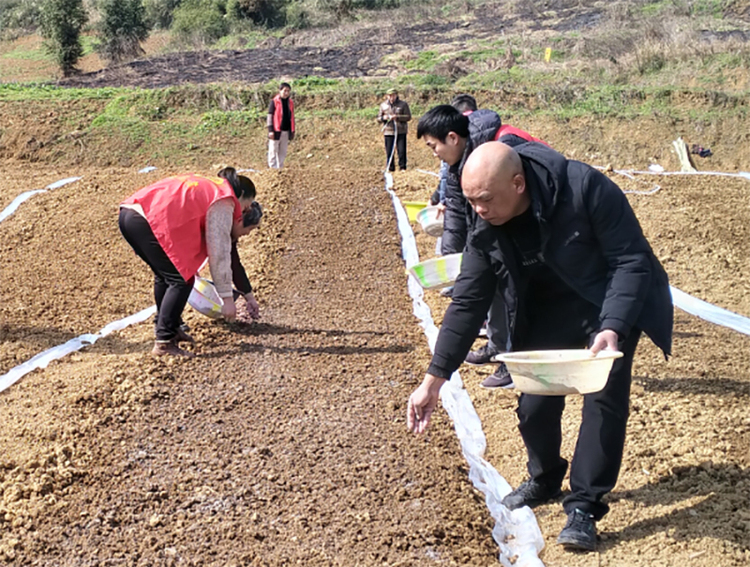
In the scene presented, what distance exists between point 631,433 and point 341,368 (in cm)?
181

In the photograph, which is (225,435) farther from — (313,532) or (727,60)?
(727,60)

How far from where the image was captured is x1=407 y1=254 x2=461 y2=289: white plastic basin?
16.8 ft

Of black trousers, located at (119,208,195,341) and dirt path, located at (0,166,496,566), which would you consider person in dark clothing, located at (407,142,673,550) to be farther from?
black trousers, located at (119,208,195,341)

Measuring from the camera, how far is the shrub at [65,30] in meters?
25.9

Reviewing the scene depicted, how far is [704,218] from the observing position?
8.75 meters

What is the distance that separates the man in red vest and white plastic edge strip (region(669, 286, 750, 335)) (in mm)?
7198

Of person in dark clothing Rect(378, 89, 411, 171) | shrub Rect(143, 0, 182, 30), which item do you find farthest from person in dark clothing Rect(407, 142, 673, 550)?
shrub Rect(143, 0, 182, 30)

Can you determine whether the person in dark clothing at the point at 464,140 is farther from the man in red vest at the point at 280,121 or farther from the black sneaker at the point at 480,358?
the man in red vest at the point at 280,121

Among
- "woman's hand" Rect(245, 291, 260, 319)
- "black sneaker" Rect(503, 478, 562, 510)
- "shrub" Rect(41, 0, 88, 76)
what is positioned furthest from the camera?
"shrub" Rect(41, 0, 88, 76)

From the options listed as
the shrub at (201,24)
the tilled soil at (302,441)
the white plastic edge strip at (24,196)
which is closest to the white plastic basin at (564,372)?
the tilled soil at (302,441)

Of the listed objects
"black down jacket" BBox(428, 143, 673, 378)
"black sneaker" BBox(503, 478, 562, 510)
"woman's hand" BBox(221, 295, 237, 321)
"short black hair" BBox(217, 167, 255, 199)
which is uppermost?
"black down jacket" BBox(428, 143, 673, 378)

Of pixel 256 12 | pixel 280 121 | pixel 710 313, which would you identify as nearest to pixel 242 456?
pixel 710 313

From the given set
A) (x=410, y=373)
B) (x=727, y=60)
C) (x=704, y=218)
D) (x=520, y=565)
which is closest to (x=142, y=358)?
(x=410, y=373)

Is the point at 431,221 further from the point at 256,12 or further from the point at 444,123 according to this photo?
the point at 256,12
